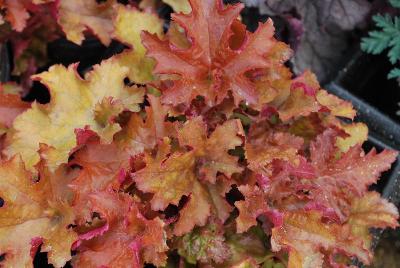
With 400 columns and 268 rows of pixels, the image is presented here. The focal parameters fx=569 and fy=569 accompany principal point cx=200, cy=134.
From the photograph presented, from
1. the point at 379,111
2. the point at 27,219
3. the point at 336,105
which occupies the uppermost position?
the point at 336,105

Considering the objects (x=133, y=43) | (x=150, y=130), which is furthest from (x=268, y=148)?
(x=133, y=43)

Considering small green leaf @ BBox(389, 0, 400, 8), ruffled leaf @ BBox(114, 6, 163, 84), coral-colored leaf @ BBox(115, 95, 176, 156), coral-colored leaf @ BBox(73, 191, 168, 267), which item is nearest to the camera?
coral-colored leaf @ BBox(73, 191, 168, 267)

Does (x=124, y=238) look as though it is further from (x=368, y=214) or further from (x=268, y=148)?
(x=368, y=214)

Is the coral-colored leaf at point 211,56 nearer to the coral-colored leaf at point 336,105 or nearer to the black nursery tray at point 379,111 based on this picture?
the coral-colored leaf at point 336,105

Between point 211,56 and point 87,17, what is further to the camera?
point 87,17

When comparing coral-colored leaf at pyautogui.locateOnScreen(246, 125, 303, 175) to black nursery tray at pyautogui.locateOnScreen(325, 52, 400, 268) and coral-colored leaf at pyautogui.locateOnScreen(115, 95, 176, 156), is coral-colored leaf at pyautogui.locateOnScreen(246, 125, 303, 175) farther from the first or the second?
black nursery tray at pyautogui.locateOnScreen(325, 52, 400, 268)

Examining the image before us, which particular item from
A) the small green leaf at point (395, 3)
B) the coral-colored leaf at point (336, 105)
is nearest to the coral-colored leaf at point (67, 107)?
the coral-colored leaf at point (336, 105)

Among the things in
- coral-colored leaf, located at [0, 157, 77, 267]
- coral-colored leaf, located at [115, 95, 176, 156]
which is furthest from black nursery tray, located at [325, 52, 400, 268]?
coral-colored leaf, located at [0, 157, 77, 267]

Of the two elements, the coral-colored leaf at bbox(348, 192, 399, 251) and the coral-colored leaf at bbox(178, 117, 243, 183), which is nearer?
the coral-colored leaf at bbox(178, 117, 243, 183)
